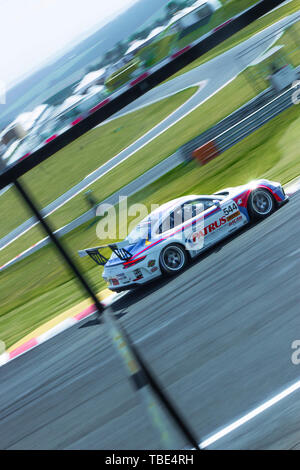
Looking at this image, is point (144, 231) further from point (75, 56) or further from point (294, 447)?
point (75, 56)

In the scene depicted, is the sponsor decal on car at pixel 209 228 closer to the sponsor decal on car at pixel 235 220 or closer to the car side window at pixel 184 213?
the sponsor decal on car at pixel 235 220

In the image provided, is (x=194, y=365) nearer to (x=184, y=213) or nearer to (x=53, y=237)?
(x=53, y=237)

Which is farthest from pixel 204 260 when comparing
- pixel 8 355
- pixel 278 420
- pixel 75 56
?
pixel 75 56

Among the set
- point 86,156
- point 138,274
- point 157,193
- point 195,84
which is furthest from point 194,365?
point 195,84

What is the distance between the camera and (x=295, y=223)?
20.8ft

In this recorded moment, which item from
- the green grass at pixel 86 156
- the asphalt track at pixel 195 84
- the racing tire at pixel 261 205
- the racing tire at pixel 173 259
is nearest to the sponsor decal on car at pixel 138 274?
the racing tire at pixel 173 259

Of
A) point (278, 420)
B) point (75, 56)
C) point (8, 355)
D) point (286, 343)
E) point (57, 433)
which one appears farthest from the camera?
point (75, 56)

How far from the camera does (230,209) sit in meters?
7.76

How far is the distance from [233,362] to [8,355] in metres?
5.13

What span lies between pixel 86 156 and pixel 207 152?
28.8 feet

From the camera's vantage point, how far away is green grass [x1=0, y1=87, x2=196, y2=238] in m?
20.0

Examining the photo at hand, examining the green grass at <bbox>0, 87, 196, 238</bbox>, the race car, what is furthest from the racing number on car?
the green grass at <bbox>0, 87, 196, 238</bbox>

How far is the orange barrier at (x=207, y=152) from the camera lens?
13.9 metres

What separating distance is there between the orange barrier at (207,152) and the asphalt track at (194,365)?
7.26 m
